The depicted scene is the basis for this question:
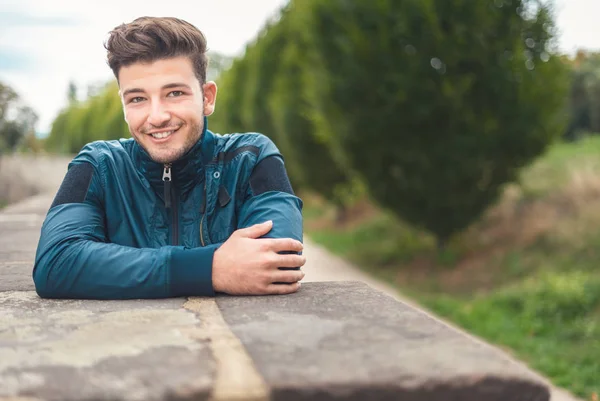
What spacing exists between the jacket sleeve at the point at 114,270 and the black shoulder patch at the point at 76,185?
0.18 m

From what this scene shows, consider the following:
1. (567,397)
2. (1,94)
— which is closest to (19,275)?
(567,397)

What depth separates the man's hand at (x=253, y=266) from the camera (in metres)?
2.18

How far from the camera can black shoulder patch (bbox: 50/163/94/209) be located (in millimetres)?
2543

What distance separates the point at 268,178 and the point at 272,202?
0.12 meters

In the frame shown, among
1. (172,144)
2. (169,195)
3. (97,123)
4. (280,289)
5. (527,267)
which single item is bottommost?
(527,267)

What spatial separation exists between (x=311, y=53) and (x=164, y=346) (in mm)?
9451

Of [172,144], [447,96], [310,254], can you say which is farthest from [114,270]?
[310,254]

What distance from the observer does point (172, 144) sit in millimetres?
2572

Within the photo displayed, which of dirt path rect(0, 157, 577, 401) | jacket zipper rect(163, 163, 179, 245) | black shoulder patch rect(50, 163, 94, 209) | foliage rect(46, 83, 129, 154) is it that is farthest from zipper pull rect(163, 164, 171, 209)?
foliage rect(46, 83, 129, 154)

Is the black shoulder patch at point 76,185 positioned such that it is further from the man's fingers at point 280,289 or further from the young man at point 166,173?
the man's fingers at point 280,289

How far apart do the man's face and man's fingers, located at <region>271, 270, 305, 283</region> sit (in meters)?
0.63

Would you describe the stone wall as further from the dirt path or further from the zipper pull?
the zipper pull

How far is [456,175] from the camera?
30.8 feet

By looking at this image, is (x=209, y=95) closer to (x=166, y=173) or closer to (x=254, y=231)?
(x=166, y=173)
